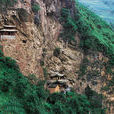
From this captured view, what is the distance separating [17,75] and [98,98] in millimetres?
8456

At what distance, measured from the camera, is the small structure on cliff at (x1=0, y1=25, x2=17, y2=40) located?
1596 cm

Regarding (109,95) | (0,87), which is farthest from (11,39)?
(109,95)

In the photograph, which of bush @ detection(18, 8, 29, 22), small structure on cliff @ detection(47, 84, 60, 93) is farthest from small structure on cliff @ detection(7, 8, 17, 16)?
small structure on cliff @ detection(47, 84, 60, 93)

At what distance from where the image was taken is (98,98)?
21.1m

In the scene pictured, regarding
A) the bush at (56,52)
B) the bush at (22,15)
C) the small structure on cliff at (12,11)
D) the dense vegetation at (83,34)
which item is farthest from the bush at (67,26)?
the small structure on cliff at (12,11)

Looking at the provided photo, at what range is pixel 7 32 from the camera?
16.0 metres

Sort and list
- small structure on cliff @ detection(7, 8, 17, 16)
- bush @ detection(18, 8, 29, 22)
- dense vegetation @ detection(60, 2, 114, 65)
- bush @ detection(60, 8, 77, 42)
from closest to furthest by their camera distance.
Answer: small structure on cliff @ detection(7, 8, 17, 16) → bush @ detection(18, 8, 29, 22) → bush @ detection(60, 8, 77, 42) → dense vegetation @ detection(60, 2, 114, 65)

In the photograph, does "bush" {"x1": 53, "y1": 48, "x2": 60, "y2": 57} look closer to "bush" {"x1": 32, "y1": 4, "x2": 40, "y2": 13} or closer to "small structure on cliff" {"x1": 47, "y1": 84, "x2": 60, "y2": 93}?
"small structure on cliff" {"x1": 47, "y1": 84, "x2": 60, "y2": 93}

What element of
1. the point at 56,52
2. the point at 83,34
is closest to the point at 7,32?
the point at 56,52

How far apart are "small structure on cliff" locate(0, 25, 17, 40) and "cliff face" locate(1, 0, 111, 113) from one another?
33 cm

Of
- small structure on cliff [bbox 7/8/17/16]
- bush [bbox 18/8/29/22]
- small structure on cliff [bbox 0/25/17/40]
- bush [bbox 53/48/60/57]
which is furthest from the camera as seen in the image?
bush [bbox 53/48/60/57]

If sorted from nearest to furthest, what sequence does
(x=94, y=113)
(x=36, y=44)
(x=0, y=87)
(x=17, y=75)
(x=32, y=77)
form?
(x=0, y=87), (x=17, y=75), (x=32, y=77), (x=36, y=44), (x=94, y=113)

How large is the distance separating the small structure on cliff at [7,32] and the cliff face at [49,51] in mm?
333

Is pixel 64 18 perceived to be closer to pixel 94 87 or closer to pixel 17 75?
pixel 94 87
